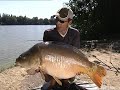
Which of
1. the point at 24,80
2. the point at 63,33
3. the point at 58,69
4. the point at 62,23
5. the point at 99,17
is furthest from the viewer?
the point at 99,17

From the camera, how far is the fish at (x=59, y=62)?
3.76m

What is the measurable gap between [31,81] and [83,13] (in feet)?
55.1

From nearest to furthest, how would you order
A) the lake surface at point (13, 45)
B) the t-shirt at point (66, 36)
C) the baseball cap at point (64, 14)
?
1. the baseball cap at point (64, 14)
2. the t-shirt at point (66, 36)
3. the lake surface at point (13, 45)

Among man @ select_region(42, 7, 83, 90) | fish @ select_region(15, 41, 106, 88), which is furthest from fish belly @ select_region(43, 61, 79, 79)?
man @ select_region(42, 7, 83, 90)

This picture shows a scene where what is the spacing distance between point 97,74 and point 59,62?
0.53 m

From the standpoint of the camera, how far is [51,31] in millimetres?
4629

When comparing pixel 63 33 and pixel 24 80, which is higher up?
pixel 63 33

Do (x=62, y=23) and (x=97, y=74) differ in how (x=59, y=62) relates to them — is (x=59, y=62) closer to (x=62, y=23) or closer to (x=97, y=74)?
(x=97, y=74)

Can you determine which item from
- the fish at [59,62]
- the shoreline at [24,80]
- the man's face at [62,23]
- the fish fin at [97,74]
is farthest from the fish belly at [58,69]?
the shoreline at [24,80]

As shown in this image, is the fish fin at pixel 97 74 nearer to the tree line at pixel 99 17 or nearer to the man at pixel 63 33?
the man at pixel 63 33

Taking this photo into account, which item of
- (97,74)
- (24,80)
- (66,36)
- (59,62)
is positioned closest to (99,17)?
(24,80)

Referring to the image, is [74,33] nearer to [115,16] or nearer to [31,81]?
[31,81]

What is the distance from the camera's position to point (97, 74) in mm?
3865

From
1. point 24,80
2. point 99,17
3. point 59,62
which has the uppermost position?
point 59,62
